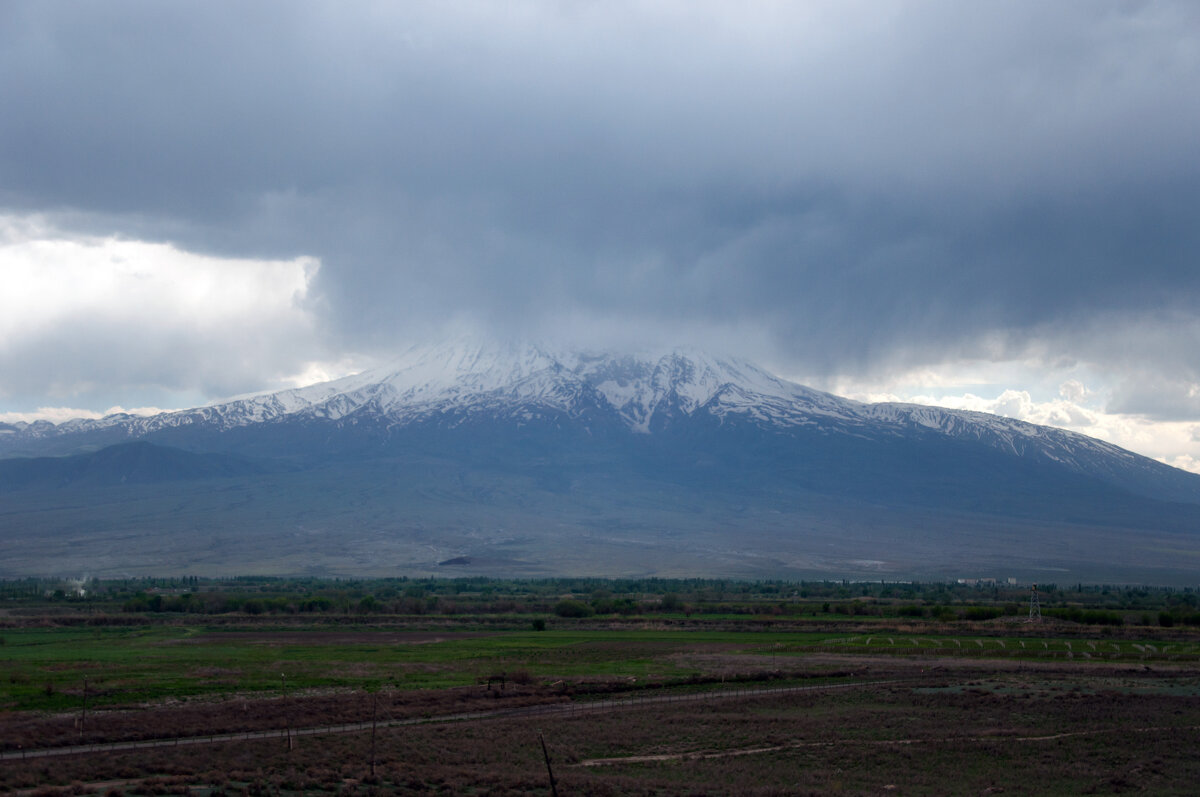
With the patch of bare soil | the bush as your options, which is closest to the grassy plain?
the patch of bare soil

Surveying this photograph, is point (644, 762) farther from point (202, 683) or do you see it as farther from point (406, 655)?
point (406, 655)

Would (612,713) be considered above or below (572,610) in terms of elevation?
above

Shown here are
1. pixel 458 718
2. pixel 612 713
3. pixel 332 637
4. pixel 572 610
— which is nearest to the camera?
pixel 458 718

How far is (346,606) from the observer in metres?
87.1

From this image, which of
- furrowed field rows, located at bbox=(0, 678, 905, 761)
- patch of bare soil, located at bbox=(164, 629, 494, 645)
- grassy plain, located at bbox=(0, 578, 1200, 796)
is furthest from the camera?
patch of bare soil, located at bbox=(164, 629, 494, 645)

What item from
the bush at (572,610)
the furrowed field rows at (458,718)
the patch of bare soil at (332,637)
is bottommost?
the patch of bare soil at (332,637)

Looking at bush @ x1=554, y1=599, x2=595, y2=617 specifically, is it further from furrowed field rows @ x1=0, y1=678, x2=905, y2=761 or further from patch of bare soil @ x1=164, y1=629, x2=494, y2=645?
furrowed field rows @ x1=0, y1=678, x2=905, y2=761

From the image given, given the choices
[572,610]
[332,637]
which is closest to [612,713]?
[332,637]

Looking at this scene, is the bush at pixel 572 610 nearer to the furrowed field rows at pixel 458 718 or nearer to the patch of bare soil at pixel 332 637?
the patch of bare soil at pixel 332 637

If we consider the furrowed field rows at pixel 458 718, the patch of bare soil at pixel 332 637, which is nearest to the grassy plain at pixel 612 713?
the furrowed field rows at pixel 458 718

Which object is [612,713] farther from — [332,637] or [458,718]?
[332,637]

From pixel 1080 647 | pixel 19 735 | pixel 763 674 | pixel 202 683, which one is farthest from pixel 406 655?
pixel 1080 647

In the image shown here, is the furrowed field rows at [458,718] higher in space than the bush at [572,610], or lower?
higher

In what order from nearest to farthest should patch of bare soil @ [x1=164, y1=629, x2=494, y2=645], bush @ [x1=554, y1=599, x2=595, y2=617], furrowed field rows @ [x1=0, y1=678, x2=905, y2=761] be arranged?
furrowed field rows @ [x1=0, y1=678, x2=905, y2=761], patch of bare soil @ [x1=164, y1=629, x2=494, y2=645], bush @ [x1=554, y1=599, x2=595, y2=617]
